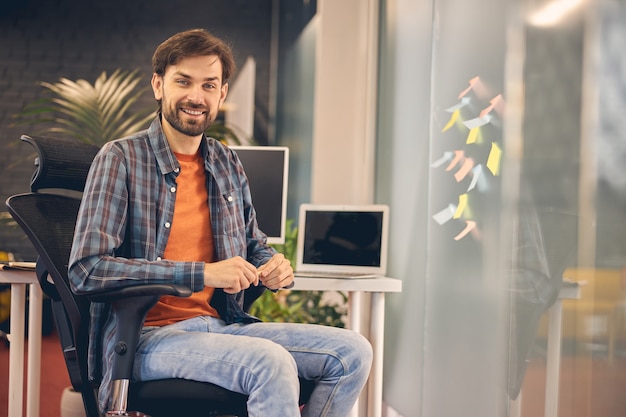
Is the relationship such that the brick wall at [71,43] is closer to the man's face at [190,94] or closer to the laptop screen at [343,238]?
the laptop screen at [343,238]

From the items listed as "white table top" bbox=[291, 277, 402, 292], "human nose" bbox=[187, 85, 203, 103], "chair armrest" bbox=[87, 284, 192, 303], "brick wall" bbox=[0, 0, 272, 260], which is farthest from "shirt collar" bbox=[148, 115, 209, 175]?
"brick wall" bbox=[0, 0, 272, 260]

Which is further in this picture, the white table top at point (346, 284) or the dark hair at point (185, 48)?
the white table top at point (346, 284)

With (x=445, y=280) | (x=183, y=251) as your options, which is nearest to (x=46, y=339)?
(x=445, y=280)

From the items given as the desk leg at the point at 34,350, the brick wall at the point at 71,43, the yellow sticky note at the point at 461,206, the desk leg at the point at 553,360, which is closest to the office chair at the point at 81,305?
the desk leg at the point at 553,360

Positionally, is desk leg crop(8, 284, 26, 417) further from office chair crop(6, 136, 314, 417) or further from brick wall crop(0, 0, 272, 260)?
brick wall crop(0, 0, 272, 260)

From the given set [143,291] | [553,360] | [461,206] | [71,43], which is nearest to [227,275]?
[143,291]

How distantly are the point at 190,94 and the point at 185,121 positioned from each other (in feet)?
0.23

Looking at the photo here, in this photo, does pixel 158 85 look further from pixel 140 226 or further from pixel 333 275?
pixel 333 275

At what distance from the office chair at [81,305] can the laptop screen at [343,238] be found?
102cm

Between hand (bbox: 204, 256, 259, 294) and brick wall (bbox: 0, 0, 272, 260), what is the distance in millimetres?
5428

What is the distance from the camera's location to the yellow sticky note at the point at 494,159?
2.37m

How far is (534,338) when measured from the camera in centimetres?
211

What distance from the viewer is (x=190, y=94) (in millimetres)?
2047

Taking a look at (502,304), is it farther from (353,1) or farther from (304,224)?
(353,1)
